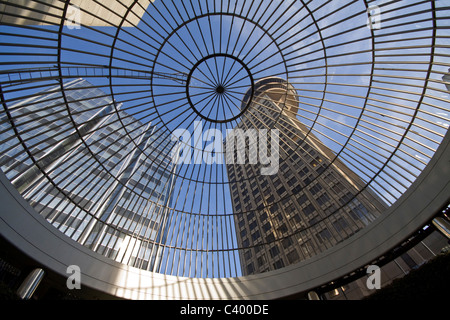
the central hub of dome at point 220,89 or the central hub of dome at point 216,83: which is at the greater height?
the central hub of dome at point 216,83

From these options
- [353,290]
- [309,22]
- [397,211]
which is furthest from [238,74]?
[353,290]

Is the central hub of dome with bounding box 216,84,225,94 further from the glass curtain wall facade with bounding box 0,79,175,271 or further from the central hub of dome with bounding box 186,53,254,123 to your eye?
the glass curtain wall facade with bounding box 0,79,175,271

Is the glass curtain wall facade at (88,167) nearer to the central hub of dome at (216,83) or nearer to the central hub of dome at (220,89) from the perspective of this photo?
the central hub of dome at (216,83)

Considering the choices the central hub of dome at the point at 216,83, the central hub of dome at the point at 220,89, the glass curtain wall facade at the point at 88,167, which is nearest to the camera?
the glass curtain wall facade at the point at 88,167

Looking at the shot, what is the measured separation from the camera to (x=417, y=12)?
14.3 metres

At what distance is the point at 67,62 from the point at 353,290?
41.6 meters

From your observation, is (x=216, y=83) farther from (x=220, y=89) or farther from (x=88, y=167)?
(x=88, y=167)

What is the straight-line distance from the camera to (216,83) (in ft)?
70.7

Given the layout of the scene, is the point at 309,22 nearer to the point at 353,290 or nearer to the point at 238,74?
the point at 238,74

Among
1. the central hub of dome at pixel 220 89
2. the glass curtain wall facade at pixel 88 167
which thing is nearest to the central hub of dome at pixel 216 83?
the central hub of dome at pixel 220 89

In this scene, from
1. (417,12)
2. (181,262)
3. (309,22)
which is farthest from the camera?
(181,262)

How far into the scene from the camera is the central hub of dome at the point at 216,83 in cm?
2095

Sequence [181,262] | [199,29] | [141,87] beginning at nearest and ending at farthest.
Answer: [199,29], [141,87], [181,262]
